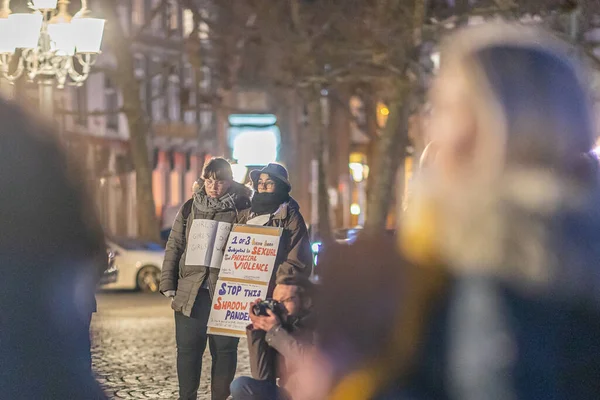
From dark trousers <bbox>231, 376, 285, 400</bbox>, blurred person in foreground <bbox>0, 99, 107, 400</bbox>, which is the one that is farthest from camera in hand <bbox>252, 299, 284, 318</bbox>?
blurred person in foreground <bbox>0, 99, 107, 400</bbox>

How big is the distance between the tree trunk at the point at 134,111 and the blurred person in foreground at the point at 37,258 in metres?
29.9

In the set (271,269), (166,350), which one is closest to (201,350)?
(271,269)

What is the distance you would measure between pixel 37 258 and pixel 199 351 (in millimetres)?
6193

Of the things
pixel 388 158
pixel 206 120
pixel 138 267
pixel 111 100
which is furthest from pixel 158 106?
pixel 138 267

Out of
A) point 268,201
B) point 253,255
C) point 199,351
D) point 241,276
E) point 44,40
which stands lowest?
point 199,351

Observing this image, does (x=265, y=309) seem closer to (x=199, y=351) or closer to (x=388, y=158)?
(x=199, y=351)

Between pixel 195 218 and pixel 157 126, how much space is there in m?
45.0

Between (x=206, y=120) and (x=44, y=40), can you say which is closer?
(x=44, y=40)

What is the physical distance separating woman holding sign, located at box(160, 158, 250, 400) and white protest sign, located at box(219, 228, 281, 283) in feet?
0.48

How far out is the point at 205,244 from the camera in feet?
29.5

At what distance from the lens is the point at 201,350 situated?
915cm

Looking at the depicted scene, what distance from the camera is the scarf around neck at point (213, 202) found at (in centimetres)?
907

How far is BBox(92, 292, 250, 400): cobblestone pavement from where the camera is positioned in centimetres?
1141

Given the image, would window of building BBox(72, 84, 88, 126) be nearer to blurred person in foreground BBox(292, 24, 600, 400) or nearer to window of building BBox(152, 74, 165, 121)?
window of building BBox(152, 74, 165, 121)
